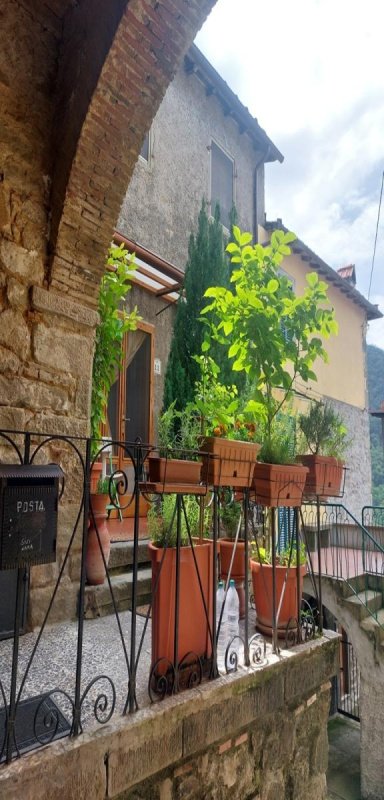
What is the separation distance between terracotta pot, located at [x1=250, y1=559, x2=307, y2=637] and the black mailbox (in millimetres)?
1533

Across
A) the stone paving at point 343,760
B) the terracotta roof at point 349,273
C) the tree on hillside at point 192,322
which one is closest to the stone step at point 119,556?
the tree on hillside at point 192,322

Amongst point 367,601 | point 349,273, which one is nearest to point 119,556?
point 367,601

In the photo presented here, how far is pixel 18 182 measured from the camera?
8.91ft

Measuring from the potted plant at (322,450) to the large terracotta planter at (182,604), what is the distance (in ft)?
3.32

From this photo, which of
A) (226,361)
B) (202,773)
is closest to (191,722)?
(202,773)

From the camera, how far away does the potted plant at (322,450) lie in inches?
107

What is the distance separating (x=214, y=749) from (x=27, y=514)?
1.24m

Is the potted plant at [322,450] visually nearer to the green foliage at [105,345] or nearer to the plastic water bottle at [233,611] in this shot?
the plastic water bottle at [233,611]

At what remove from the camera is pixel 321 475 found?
273 centimetres

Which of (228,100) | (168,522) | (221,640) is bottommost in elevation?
(221,640)

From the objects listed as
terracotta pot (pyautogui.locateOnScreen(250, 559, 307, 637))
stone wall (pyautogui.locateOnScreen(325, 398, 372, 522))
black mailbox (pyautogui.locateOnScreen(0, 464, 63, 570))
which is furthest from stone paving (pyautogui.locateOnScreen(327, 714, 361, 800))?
black mailbox (pyautogui.locateOnScreen(0, 464, 63, 570))

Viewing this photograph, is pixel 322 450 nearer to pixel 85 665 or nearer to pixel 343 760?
pixel 85 665

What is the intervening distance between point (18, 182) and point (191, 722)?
2970 millimetres

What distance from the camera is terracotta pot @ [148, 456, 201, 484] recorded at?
183 cm
